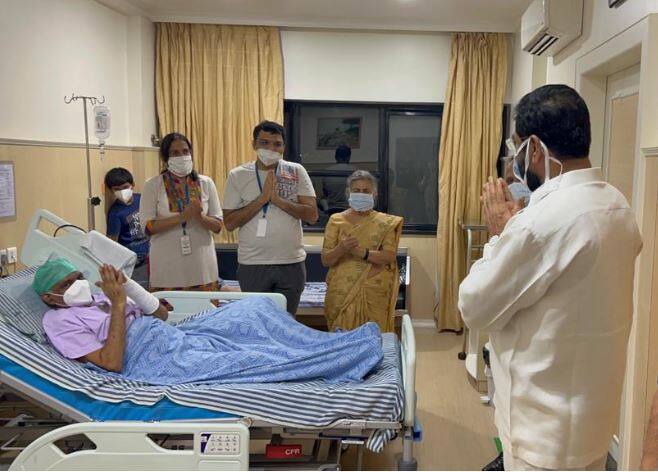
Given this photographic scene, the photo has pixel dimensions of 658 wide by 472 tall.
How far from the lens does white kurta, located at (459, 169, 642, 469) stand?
125 centimetres

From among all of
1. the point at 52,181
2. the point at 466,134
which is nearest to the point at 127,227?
the point at 52,181

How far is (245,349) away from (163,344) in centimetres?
35

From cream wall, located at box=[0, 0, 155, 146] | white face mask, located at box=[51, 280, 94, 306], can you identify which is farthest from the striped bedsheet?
cream wall, located at box=[0, 0, 155, 146]

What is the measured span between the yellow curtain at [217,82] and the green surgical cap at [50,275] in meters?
2.49

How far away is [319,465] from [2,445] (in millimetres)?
1283

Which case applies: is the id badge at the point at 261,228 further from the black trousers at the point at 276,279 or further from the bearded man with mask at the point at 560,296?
the bearded man with mask at the point at 560,296

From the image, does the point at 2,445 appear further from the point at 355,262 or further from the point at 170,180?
the point at 355,262

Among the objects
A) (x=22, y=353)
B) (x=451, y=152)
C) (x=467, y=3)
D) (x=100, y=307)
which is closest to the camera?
(x=22, y=353)

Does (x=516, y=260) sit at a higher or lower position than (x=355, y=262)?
higher

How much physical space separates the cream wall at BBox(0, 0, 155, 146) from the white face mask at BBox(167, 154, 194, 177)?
86 cm

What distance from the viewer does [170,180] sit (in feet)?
10.4

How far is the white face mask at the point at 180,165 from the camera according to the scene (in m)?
3.13

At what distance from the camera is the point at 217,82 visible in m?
4.74

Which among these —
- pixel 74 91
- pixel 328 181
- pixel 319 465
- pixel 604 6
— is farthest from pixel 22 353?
pixel 328 181
